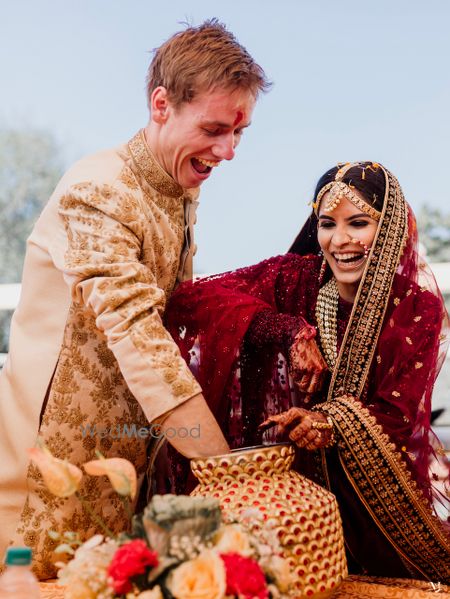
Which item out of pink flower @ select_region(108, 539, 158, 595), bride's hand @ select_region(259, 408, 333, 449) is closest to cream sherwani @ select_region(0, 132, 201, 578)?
bride's hand @ select_region(259, 408, 333, 449)

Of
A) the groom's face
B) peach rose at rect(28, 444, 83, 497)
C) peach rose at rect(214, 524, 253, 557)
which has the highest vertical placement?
the groom's face

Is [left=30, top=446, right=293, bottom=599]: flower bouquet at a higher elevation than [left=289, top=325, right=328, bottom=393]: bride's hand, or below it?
below

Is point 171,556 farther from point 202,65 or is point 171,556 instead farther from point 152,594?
point 202,65

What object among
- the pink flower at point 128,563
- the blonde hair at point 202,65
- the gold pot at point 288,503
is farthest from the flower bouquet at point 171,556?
the blonde hair at point 202,65

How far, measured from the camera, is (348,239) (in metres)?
2.33

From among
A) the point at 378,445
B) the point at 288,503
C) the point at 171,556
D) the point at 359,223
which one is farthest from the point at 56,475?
the point at 359,223

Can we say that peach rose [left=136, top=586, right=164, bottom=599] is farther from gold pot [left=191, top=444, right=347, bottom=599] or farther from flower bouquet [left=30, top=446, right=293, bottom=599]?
gold pot [left=191, top=444, right=347, bottom=599]

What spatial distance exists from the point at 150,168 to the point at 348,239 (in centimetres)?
57

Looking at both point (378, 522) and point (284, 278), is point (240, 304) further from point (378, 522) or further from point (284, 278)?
point (378, 522)

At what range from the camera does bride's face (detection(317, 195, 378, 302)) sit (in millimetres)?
2326

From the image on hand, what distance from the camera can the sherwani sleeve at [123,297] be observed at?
1.88 metres

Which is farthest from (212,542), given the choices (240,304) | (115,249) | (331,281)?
(331,281)

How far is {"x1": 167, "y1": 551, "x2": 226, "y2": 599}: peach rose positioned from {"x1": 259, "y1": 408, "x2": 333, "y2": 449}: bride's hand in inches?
28.9

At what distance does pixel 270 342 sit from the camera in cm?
222
